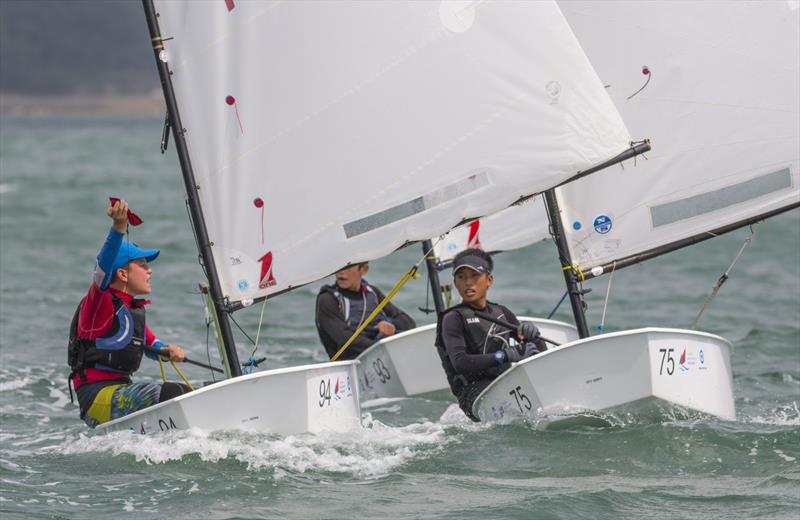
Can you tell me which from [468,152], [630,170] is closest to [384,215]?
[468,152]

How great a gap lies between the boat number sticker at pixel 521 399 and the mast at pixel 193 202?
58.2 inches

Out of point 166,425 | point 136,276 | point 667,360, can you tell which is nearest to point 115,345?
point 136,276

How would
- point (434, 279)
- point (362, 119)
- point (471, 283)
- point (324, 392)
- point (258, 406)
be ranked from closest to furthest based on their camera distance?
point (258, 406) < point (324, 392) < point (471, 283) < point (362, 119) < point (434, 279)

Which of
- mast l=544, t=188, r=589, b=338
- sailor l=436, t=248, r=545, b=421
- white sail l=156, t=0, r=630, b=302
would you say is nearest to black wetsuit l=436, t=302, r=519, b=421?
sailor l=436, t=248, r=545, b=421

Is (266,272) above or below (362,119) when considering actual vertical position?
below

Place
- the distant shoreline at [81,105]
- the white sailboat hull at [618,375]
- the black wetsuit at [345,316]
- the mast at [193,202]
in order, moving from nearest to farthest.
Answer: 1. the white sailboat hull at [618,375]
2. the mast at [193,202]
3. the black wetsuit at [345,316]
4. the distant shoreline at [81,105]

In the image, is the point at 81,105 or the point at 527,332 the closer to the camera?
the point at 527,332

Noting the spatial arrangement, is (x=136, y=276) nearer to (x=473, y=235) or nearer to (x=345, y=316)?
(x=345, y=316)

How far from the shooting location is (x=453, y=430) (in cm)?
703

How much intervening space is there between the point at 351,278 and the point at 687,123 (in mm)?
2469

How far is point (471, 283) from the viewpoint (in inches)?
270

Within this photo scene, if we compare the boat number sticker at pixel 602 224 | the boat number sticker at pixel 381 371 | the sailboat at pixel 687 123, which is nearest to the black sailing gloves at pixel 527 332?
the sailboat at pixel 687 123

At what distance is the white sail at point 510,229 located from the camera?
898 cm

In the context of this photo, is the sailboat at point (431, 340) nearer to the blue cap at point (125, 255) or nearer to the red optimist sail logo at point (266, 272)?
the red optimist sail logo at point (266, 272)
